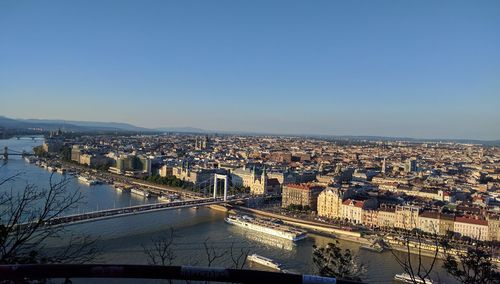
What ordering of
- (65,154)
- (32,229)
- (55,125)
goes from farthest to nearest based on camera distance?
(55,125), (65,154), (32,229)

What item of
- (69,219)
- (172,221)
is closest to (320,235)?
(172,221)

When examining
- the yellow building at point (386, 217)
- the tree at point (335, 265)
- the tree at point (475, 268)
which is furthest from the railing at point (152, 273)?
the yellow building at point (386, 217)

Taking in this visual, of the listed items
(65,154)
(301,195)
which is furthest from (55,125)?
(301,195)

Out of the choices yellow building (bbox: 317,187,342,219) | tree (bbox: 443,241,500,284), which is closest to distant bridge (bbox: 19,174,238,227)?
yellow building (bbox: 317,187,342,219)

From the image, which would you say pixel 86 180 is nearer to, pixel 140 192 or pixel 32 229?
pixel 140 192

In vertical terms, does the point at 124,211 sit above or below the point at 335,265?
below

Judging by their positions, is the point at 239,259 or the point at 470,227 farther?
the point at 470,227

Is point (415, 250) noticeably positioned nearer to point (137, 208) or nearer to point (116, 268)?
point (137, 208)
